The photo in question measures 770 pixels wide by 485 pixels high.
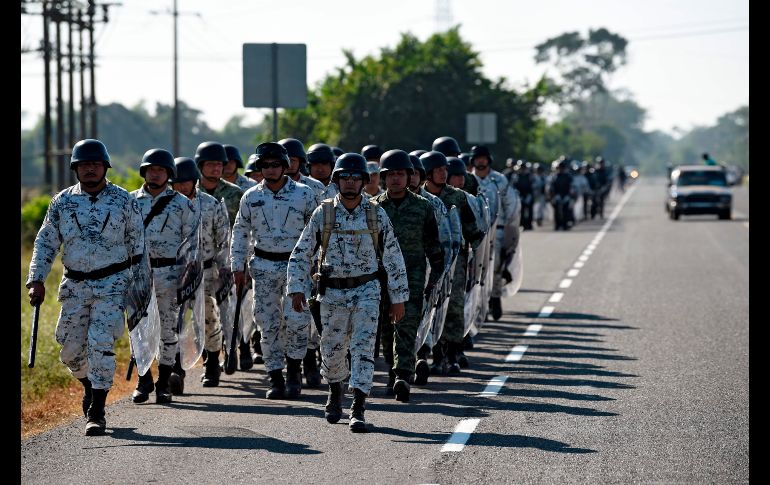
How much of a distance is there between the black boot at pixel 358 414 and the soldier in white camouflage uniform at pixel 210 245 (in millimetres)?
2416

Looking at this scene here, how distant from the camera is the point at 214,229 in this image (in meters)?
12.9

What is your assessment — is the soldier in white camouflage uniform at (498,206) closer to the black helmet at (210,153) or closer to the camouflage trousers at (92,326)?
the black helmet at (210,153)

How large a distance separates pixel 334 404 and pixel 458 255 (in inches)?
121

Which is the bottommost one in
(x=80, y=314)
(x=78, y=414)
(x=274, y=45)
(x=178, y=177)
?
(x=78, y=414)

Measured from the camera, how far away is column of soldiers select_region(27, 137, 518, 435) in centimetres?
1048

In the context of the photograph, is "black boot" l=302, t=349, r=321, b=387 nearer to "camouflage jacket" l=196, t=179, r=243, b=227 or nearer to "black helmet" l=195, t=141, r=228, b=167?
"camouflage jacket" l=196, t=179, r=243, b=227

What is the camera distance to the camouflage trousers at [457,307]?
13.4 m

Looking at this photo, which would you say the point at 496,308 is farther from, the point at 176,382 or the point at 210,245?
the point at 176,382

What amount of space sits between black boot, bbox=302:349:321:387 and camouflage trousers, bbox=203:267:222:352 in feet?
2.48

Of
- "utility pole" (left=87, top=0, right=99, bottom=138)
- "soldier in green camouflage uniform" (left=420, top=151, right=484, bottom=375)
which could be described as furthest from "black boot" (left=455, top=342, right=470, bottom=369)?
"utility pole" (left=87, top=0, right=99, bottom=138)

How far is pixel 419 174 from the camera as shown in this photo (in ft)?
41.3
